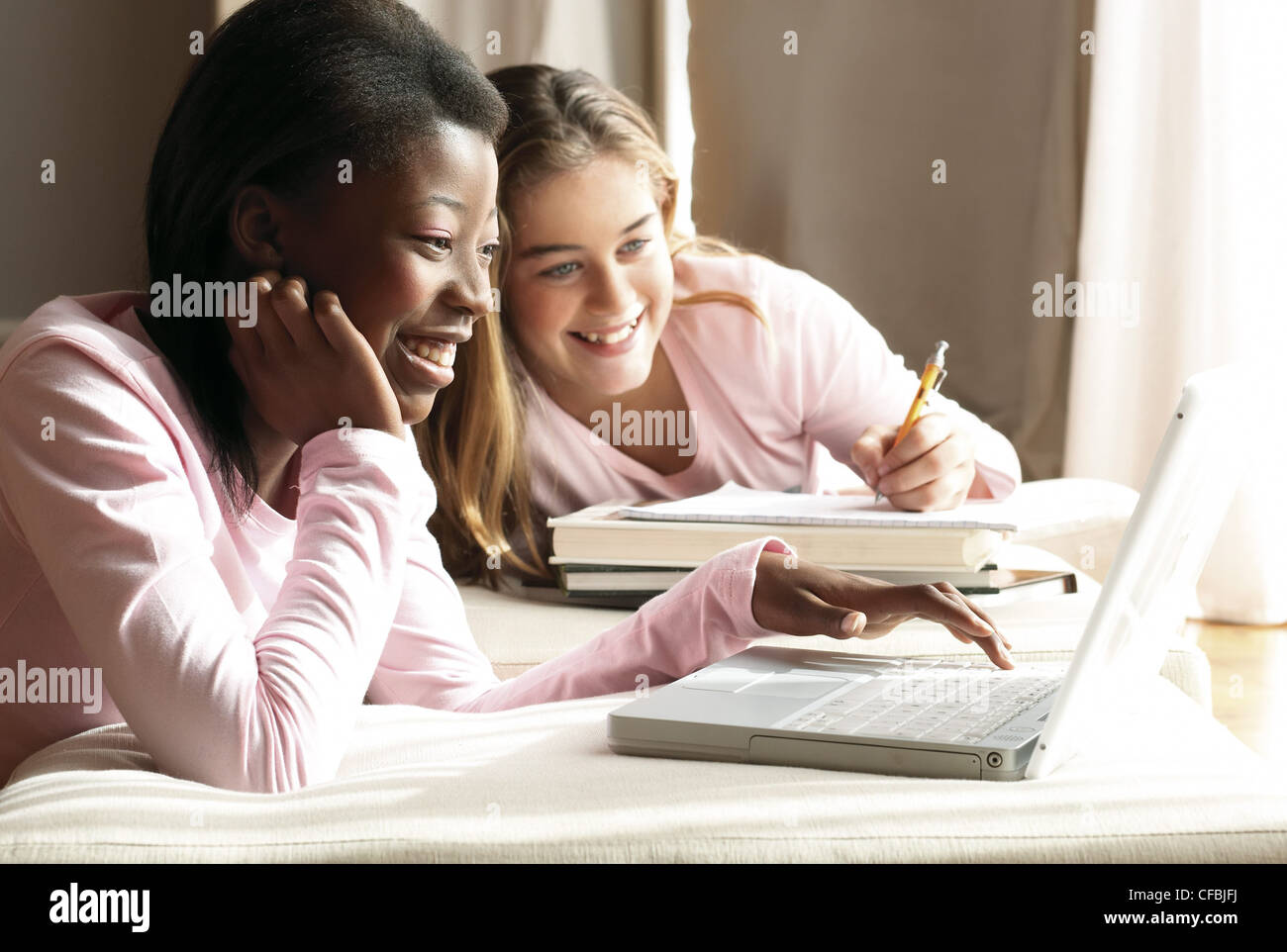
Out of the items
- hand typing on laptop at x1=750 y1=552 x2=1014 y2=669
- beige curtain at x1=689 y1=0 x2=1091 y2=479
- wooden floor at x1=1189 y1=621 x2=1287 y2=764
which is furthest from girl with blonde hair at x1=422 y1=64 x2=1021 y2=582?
beige curtain at x1=689 y1=0 x2=1091 y2=479

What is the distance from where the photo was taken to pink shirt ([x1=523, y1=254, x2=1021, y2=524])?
192 centimetres

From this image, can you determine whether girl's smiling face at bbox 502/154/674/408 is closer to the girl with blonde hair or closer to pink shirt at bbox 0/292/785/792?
the girl with blonde hair

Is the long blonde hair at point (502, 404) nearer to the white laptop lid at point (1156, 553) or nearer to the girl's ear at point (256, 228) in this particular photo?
the girl's ear at point (256, 228)

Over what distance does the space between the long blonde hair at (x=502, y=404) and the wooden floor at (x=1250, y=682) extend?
976mm

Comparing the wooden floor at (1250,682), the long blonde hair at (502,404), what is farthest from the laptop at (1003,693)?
the wooden floor at (1250,682)

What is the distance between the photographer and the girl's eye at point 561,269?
6.04 ft

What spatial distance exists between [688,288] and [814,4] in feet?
3.78

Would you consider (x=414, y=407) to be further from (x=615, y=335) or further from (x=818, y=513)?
(x=615, y=335)

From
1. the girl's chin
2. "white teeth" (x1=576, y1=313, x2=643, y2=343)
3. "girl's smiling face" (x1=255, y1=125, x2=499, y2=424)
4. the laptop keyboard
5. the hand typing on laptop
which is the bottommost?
the laptop keyboard

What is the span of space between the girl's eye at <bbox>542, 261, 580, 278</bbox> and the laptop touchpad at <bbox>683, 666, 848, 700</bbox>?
39.0 inches

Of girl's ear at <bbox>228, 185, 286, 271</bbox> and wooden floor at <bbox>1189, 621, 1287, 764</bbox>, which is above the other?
girl's ear at <bbox>228, 185, 286, 271</bbox>

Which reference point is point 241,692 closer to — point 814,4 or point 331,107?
point 331,107

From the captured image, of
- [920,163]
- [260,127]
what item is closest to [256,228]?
[260,127]
